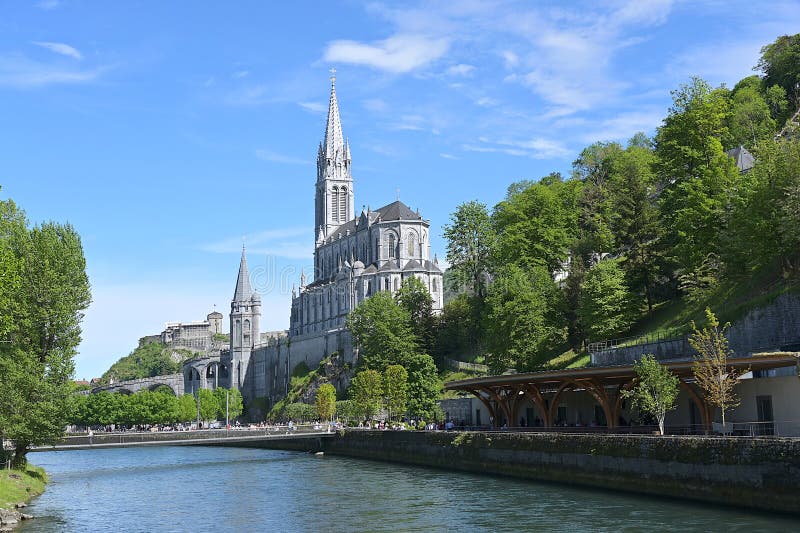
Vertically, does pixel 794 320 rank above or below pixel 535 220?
below

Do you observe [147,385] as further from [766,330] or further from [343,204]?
[766,330]

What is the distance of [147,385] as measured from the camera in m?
155

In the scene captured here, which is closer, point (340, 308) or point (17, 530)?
point (17, 530)

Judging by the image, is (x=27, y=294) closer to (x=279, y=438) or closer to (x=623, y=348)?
(x=623, y=348)

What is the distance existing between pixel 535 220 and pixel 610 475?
41.9 m

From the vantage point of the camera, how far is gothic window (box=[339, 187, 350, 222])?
159 metres

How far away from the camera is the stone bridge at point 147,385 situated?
151375 mm

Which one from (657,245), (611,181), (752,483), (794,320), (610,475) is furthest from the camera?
(611,181)

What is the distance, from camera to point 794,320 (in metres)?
44.5

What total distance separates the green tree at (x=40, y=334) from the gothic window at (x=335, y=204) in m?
117

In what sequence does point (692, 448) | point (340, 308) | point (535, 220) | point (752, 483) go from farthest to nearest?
1. point (340, 308)
2. point (535, 220)
3. point (692, 448)
4. point (752, 483)

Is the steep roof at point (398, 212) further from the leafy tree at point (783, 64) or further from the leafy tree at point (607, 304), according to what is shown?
the leafy tree at point (607, 304)

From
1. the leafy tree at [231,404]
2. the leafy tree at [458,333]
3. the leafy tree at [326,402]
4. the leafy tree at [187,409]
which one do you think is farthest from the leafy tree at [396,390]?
the leafy tree at [231,404]

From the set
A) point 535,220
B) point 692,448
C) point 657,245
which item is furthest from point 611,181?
point 692,448
